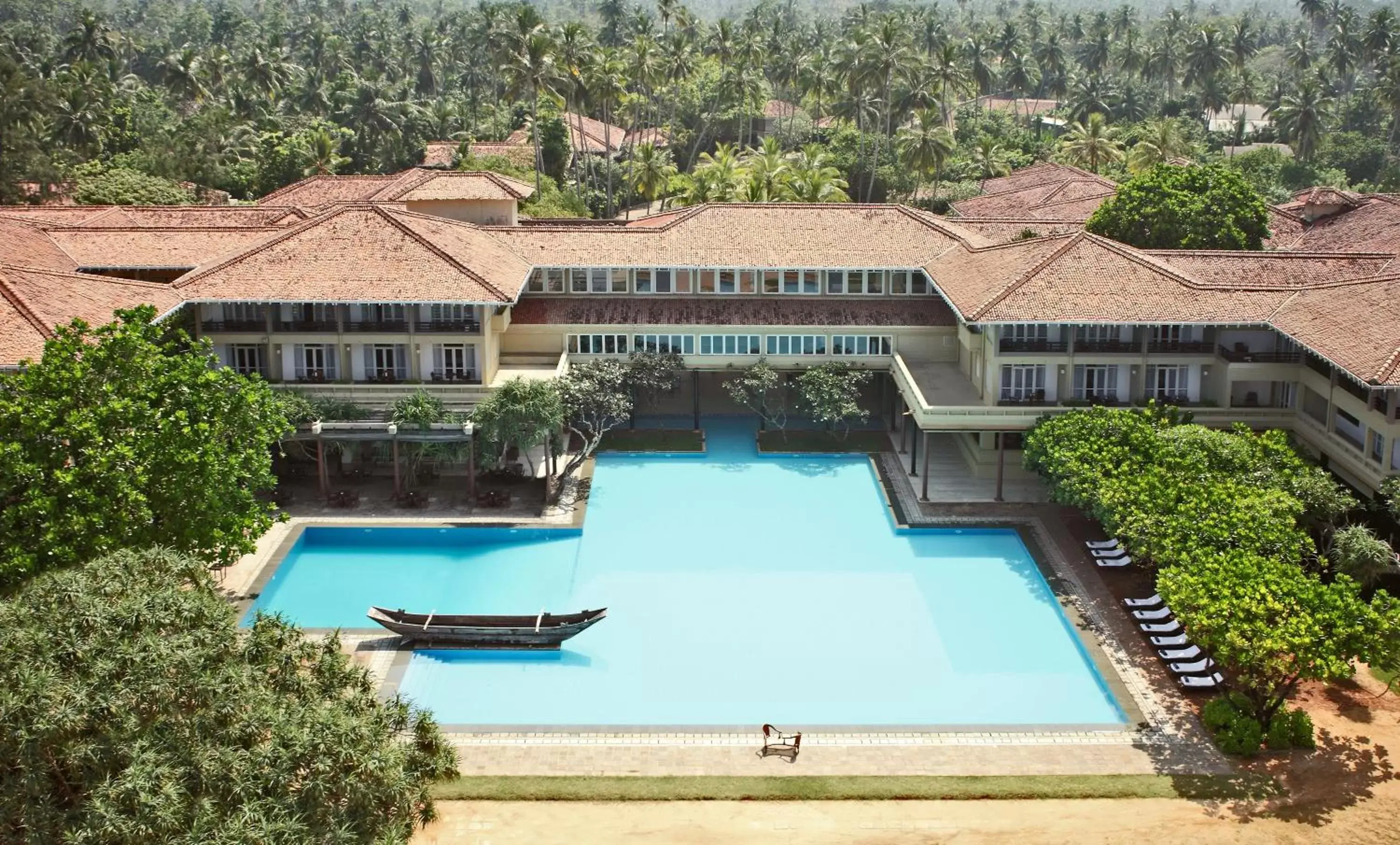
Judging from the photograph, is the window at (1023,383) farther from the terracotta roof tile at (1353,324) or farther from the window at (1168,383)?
the terracotta roof tile at (1353,324)

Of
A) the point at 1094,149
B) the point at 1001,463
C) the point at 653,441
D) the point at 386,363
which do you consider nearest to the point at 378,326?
the point at 386,363

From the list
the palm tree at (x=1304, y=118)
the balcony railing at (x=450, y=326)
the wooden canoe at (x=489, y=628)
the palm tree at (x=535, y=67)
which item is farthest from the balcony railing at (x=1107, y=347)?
the palm tree at (x=1304, y=118)

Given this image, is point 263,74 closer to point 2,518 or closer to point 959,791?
point 2,518

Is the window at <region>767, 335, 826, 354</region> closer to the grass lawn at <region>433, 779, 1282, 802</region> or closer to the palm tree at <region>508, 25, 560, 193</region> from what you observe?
the grass lawn at <region>433, 779, 1282, 802</region>

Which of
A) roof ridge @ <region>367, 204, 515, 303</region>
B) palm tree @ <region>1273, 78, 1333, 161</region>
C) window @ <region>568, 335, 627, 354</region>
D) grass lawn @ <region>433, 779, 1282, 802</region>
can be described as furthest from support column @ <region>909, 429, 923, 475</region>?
palm tree @ <region>1273, 78, 1333, 161</region>

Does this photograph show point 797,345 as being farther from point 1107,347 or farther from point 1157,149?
point 1157,149
